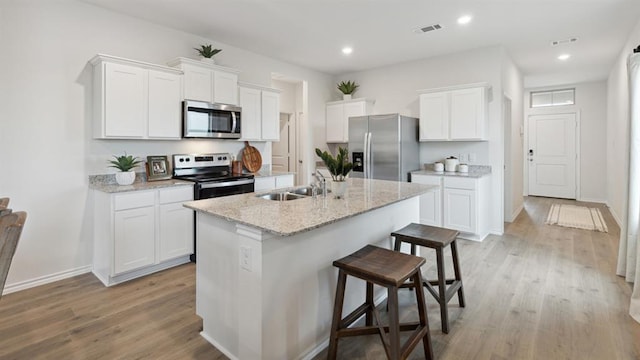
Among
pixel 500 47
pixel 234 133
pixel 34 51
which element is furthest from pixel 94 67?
pixel 500 47

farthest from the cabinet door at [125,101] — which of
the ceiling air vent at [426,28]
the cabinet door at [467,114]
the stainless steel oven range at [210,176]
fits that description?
the cabinet door at [467,114]

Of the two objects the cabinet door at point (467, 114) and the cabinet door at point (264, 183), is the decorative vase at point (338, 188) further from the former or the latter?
the cabinet door at point (467, 114)

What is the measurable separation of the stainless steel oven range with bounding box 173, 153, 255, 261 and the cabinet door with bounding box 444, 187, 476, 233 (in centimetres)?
269

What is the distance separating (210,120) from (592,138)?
8255 mm

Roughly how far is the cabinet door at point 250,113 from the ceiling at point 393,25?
71 cm

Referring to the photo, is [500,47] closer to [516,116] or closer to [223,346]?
[516,116]

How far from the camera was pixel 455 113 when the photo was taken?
4641 mm

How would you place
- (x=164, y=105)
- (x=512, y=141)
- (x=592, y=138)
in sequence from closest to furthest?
(x=164, y=105), (x=512, y=141), (x=592, y=138)

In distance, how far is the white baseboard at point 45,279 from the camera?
282cm

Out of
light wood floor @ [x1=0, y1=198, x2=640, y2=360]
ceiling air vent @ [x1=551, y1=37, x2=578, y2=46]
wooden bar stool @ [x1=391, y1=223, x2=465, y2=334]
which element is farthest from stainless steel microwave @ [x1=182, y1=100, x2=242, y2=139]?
ceiling air vent @ [x1=551, y1=37, x2=578, y2=46]

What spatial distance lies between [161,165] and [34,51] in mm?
1461

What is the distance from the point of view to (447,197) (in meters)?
4.53

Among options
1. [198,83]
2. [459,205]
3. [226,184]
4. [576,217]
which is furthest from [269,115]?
[576,217]

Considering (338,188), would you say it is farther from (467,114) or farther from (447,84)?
(447,84)
